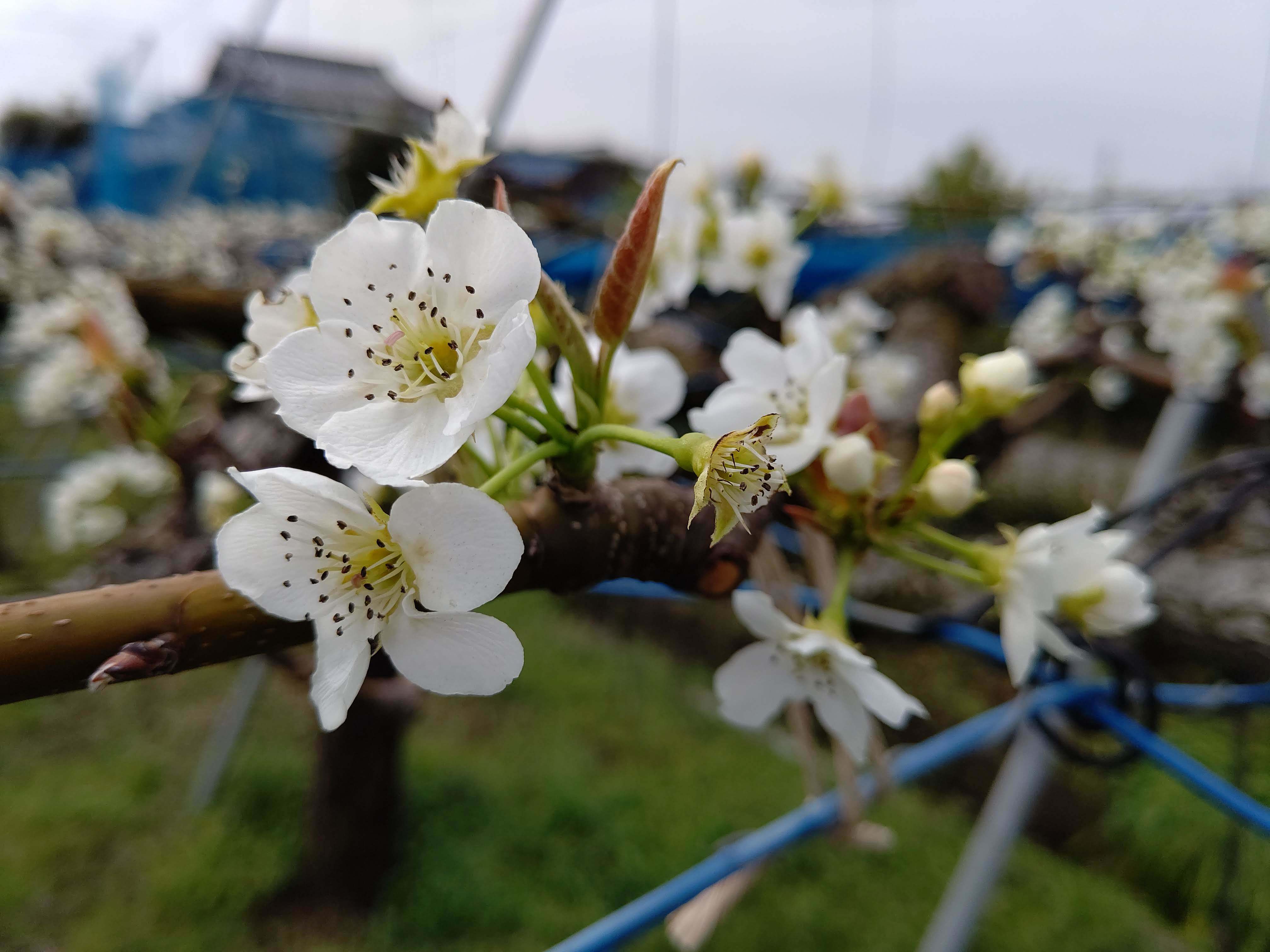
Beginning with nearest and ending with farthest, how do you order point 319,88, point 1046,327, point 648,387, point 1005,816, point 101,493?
point 648,387 → point 1005,816 → point 101,493 → point 1046,327 → point 319,88

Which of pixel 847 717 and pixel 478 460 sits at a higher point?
pixel 478 460

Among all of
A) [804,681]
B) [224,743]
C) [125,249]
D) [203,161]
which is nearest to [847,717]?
[804,681]

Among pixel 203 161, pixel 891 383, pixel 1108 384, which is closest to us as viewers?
pixel 891 383

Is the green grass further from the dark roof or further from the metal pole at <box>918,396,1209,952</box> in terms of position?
the dark roof

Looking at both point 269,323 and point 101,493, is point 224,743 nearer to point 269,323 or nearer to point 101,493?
point 101,493

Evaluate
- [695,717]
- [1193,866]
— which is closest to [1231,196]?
[1193,866]

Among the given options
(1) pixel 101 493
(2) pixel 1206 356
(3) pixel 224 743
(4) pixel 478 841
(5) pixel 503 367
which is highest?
(5) pixel 503 367

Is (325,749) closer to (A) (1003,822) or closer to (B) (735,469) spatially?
(A) (1003,822)
